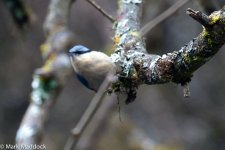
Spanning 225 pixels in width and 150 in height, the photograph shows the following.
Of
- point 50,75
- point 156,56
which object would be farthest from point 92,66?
point 50,75

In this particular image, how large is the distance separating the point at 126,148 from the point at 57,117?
2.14 meters

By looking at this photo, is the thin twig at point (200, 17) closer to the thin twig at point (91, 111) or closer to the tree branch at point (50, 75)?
the thin twig at point (91, 111)

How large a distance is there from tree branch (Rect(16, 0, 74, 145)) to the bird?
739 mm

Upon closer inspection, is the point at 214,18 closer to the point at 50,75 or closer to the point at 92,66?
the point at 92,66

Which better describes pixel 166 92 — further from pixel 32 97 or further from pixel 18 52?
pixel 32 97

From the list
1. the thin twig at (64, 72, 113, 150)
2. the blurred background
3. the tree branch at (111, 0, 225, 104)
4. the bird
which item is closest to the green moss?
the tree branch at (111, 0, 225, 104)

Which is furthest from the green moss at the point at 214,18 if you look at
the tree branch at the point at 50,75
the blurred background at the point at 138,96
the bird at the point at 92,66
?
the blurred background at the point at 138,96

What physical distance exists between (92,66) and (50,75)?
41.7 inches

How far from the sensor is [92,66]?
203 cm

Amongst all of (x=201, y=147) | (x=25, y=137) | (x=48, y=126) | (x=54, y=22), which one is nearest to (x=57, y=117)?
(x=48, y=126)

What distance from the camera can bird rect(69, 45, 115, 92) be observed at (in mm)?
2010

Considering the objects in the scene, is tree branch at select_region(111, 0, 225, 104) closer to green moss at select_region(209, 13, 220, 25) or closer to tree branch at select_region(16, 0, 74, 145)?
green moss at select_region(209, 13, 220, 25)

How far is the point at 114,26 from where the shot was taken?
2.43 meters

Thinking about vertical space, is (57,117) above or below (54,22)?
below
